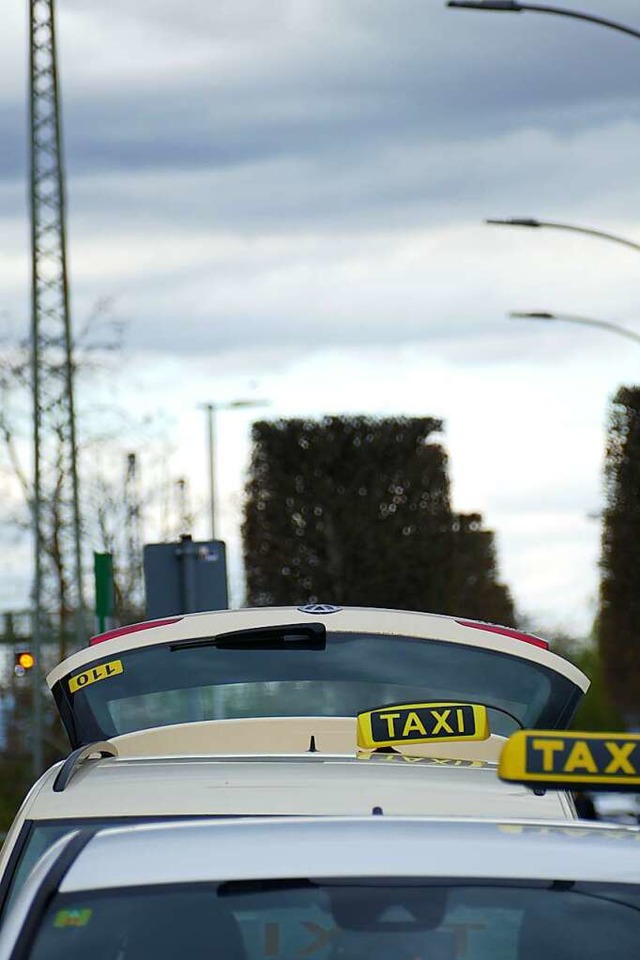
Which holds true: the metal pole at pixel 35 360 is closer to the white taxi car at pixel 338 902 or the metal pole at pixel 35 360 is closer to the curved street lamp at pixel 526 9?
the curved street lamp at pixel 526 9

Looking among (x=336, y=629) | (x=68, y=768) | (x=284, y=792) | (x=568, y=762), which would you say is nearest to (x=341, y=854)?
(x=568, y=762)

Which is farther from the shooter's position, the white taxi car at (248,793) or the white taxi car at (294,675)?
the white taxi car at (294,675)

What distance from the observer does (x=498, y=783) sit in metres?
5.04

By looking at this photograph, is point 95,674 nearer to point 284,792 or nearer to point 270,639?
point 270,639

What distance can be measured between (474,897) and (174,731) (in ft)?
12.1

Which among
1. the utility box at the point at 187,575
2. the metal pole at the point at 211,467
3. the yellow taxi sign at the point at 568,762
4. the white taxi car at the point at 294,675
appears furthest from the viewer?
the metal pole at the point at 211,467

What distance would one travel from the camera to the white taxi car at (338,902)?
350 centimetres

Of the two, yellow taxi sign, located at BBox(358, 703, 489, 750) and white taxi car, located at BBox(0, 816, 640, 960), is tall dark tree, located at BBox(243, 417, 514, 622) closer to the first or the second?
yellow taxi sign, located at BBox(358, 703, 489, 750)

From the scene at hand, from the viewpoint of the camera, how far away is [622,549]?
58500 millimetres

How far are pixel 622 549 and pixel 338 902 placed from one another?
55.6 m

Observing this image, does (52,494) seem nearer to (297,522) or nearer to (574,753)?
(297,522)

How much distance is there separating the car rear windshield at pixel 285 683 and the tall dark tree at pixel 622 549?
47.4 m

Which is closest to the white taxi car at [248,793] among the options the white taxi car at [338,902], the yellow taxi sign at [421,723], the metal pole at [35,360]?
the yellow taxi sign at [421,723]

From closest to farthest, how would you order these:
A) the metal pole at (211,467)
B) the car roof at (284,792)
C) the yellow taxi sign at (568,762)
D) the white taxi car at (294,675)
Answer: the yellow taxi sign at (568,762)
the car roof at (284,792)
the white taxi car at (294,675)
the metal pole at (211,467)
